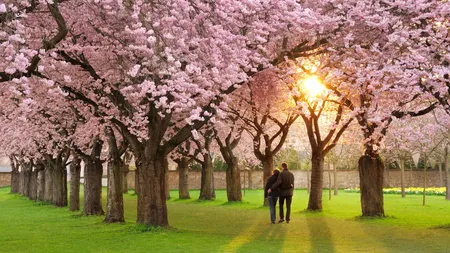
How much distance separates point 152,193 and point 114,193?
4572mm

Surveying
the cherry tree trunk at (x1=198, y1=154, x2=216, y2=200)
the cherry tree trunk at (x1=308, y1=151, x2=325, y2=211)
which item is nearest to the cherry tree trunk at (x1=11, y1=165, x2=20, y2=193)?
the cherry tree trunk at (x1=198, y1=154, x2=216, y2=200)

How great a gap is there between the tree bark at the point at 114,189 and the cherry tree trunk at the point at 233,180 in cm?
1662

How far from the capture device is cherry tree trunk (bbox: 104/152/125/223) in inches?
1085

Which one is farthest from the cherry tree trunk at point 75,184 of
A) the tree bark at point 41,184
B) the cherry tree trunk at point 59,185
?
the tree bark at point 41,184

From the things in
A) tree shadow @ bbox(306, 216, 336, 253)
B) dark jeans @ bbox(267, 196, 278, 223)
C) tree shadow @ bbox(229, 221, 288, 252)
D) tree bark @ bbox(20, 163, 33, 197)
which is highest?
tree bark @ bbox(20, 163, 33, 197)

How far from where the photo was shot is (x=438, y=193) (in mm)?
56750

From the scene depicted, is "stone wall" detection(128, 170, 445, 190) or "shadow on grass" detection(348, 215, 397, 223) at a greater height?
"stone wall" detection(128, 170, 445, 190)

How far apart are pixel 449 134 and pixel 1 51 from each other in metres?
27.7

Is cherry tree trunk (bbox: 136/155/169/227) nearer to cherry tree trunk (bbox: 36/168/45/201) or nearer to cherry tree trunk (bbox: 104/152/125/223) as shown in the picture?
cherry tree trunk (bbox: 104/152/125/223)

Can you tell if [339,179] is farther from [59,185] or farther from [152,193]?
[152,193]

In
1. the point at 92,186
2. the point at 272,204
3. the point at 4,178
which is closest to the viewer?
the point at 272,204

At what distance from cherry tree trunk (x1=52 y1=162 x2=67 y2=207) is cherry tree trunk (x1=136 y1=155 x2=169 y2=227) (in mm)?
A: 20945

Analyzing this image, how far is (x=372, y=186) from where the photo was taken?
2919 centimetres

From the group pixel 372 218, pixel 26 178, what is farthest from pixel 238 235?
pixel 26 178
